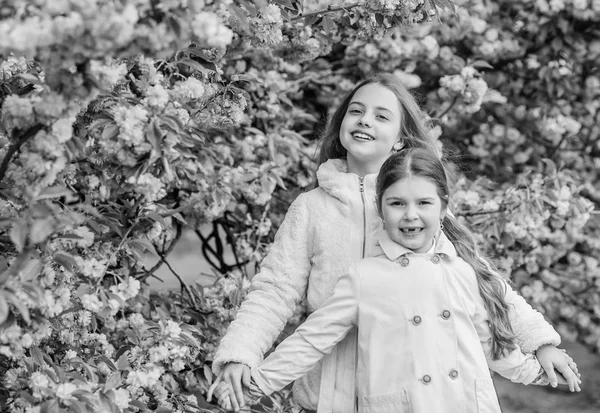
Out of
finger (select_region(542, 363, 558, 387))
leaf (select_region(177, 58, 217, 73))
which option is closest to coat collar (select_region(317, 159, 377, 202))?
leaf (select_region(177, 58, 217, 73))

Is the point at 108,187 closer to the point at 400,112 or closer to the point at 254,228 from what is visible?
the point at 400,112

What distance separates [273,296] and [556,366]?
2.56 feet

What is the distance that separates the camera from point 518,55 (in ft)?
14.4

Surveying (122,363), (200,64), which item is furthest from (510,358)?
(200,64)

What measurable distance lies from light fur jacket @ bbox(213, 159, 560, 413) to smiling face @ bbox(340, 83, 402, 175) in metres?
0.06

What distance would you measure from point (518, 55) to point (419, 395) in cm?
267

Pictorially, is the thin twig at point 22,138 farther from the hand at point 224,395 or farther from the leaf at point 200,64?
the hand at point 224,395

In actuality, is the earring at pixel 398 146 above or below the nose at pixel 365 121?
below

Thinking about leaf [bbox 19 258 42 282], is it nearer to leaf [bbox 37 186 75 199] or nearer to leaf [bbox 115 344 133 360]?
leaf [bbox 37 186 75 199]

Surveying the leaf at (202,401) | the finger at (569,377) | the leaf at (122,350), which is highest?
the finger at (569,377)

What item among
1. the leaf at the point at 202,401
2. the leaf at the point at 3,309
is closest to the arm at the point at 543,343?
the leaf at the point at 202,401

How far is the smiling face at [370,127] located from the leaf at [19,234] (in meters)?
1.06

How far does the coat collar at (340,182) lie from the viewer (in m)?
2.51

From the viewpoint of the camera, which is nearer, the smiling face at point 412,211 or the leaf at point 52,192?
the leaf at point 52,192
